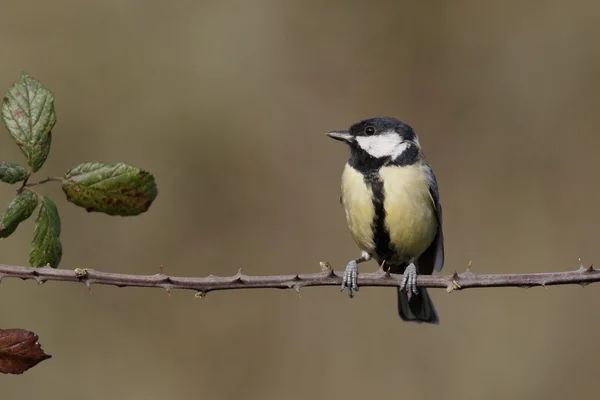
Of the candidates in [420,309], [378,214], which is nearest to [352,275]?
[378,214]

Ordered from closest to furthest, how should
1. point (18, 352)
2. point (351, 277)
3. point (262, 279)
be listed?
point (18, 352) < point (262, 279) < point (351, 277)

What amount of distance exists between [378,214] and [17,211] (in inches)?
96.2

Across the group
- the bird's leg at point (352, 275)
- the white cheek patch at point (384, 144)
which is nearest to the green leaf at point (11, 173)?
the bird's leg at point (352, 275)

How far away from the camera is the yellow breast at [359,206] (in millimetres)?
4172

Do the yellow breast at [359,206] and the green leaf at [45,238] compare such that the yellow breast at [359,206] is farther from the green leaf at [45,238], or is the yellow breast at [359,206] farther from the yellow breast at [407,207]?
the green leaf at [45,238]

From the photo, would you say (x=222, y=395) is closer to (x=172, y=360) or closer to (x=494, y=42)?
(x=172, y=360)

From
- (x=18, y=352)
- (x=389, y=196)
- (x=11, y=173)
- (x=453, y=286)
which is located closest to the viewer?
(x=18, y=352)

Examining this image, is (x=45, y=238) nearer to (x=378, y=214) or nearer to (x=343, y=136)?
(x=378, y=214)

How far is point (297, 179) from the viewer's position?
7.61 m

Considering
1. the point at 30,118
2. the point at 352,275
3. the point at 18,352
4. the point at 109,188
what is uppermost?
the point at 352,275

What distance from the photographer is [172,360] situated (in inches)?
264

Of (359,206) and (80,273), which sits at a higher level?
(359,206)

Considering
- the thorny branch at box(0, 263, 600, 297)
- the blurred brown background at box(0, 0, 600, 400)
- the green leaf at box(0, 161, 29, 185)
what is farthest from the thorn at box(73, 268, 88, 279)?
the blurred brown background at box(0, 0, 600, 400)

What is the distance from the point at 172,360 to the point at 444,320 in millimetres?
2599
